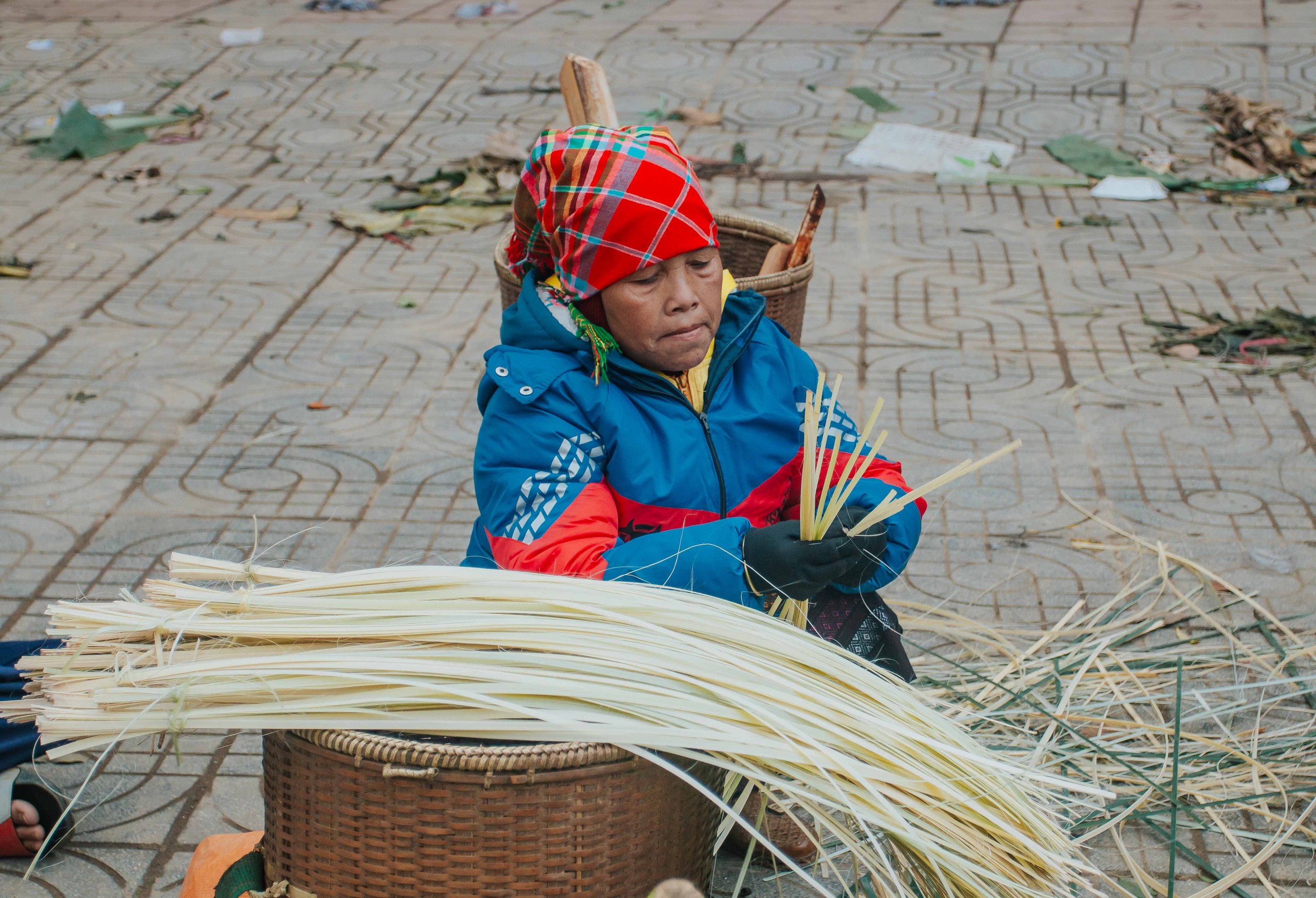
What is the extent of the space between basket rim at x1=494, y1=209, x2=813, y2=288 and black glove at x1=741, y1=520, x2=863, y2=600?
37.3 inches

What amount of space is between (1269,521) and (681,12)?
7.33 metres

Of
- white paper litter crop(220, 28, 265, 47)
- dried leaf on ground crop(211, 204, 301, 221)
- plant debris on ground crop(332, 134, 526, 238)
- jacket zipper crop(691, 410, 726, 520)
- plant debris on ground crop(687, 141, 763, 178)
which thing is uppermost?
jacket zipper crop(691, 410, 726, 520)

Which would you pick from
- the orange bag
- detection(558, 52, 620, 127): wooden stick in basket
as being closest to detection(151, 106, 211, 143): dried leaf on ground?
detection(558, 52, 620, 127): wooden stick in basket

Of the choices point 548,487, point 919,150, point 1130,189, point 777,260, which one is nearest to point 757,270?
point 777,260

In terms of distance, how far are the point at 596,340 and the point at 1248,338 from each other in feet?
11.0

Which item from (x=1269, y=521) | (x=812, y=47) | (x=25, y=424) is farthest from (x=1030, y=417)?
(x=812, y=47)

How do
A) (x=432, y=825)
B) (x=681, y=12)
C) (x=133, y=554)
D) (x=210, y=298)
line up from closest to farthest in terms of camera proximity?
(x=432, y=825)
(x=133, y=554)
(x=210, y=298)
(x=681, y=12)

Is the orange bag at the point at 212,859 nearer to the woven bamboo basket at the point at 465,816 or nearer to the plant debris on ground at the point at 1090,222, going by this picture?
the woven bamboo basket at the point at 465,816

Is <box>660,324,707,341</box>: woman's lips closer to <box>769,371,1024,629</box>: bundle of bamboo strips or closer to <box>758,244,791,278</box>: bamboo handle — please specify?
<box>769,371,1024,629</box>: bundle of bamboo strips

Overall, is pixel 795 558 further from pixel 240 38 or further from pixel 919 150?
pixel 240 38

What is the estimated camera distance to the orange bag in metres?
2.09

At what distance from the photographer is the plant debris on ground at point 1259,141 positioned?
6363mm

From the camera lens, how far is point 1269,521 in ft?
11.4

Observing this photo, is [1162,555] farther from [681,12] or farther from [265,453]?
[681,12]
